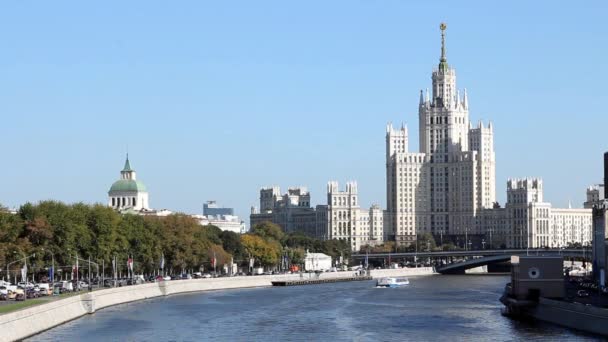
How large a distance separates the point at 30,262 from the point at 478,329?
6314cm

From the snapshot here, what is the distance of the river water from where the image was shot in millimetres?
102875

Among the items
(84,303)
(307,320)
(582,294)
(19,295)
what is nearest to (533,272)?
(582,294)

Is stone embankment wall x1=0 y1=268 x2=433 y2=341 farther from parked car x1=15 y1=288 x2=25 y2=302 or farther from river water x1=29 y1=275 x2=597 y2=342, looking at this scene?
parked car x1=15 y1=288 x2=25 y2=302

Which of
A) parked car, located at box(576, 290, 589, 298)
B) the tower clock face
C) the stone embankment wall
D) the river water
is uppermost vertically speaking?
the tower clock face

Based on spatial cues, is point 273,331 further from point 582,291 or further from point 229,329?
point 582,291

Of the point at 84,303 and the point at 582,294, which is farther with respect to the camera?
the point at 84,303

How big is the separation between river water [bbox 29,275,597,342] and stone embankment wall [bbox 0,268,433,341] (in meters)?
1.10

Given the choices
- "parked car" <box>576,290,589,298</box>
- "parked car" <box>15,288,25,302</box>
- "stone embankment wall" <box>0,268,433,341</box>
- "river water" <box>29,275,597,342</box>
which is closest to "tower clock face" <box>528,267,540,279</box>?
"parked car" <box>576,290,589,298</box>

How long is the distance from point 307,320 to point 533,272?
64.7ft

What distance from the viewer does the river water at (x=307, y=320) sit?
10288 cm

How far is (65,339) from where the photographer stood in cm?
9819

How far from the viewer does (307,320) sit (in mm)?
121875

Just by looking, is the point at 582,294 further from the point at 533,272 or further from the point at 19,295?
the point at 19,295

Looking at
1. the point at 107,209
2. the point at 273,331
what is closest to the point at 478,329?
the point at 273,331
